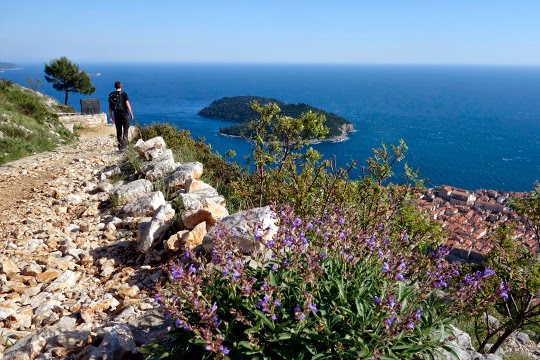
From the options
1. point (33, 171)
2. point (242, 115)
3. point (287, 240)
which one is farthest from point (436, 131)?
point (287, 240)

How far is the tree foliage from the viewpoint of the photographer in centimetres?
4538

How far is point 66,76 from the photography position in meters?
46.0

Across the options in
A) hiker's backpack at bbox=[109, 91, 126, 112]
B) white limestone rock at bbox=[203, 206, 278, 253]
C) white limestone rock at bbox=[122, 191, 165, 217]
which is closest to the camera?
white limestone rock at bbox=[203, 206, 278, 253]

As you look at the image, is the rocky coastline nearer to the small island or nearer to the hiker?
the hiker

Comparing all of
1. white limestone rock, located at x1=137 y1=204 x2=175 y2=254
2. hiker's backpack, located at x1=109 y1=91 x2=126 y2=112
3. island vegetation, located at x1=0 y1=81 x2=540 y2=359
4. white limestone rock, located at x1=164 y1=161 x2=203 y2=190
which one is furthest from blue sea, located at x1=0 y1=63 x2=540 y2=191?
island vegetation, located at x1=0 y1=81 x2=540 y2=359

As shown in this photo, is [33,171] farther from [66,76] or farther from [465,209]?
[465,209]

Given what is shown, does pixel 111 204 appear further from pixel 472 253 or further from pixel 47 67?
pixel 47 67

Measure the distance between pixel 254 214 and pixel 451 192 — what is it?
186 ft

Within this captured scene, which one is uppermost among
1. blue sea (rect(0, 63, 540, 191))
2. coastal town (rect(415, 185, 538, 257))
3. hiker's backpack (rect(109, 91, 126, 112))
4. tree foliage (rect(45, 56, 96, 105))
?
tree foliage (rect(45, 56, 96, 105))

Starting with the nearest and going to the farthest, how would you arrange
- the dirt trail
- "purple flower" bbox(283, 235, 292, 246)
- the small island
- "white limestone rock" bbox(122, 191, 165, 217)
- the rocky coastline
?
"purple flower" bbox(283, 235, 292, 246), the rocky coastline, "white limestone rock" bbox(122, 191, 165, 217), the dirt trail, the small island

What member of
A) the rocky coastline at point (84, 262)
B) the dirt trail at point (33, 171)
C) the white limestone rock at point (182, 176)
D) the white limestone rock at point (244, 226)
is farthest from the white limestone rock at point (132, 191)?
the white limestone rock at point (244, 226)

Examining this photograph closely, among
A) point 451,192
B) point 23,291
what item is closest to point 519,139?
point 451,192

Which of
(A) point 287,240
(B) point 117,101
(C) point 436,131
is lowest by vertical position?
(C) point 436,131

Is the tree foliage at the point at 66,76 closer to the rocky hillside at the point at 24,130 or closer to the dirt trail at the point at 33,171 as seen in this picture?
the rocky hillside at the point at 24,130
